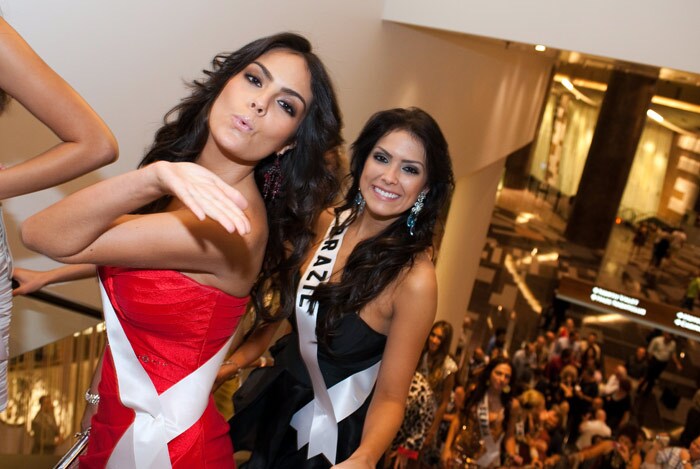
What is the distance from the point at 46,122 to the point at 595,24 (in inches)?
127

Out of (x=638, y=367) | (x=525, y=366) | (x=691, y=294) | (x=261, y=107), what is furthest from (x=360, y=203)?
(x=691, y=294)

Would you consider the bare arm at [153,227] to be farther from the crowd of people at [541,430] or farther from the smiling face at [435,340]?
the smiling face at [435,340]

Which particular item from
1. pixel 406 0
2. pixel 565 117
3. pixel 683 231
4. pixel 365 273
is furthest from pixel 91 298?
pixel 565 117

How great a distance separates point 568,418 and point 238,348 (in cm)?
661

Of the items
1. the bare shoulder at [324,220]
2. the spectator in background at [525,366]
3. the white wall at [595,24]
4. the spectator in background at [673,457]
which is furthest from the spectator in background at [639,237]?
the bare shoulder at [324,220]

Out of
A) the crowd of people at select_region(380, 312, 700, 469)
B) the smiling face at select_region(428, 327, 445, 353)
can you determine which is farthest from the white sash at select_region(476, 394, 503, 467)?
the smiling face at select_region(428, 327, 445, 353)

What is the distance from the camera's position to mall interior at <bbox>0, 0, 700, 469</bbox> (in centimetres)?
272

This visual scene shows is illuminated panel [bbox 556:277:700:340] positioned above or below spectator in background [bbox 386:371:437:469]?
below

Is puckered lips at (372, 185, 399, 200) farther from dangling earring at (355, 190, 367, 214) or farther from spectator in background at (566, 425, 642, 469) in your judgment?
spectator in background at (566, 425, 642, 469)

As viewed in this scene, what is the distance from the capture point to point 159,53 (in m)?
2.88

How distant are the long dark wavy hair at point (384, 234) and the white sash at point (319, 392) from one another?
0.13ft

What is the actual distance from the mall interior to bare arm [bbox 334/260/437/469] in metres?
0.89

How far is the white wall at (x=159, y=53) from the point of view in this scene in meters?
2.48

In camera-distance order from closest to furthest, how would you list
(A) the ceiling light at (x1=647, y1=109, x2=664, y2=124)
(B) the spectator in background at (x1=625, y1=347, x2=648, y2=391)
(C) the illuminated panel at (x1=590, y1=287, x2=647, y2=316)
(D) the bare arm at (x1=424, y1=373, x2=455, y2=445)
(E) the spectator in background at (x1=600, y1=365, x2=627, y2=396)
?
(D) the bare arm at (x1=424, y1=373, x2=455, y2=445) → (E) the spectator in background at (x1=600, y1=365, x2=627, y2=396) → (B) the spectator in background at (x1=625, y1=347, x2=648, y2=391) → (C) the illuminated panel at (x1=590, y1=287, x2=647, y2=316) → (A) the ceiling light at (x1=647, y1=109, x2=664, y2=124)
